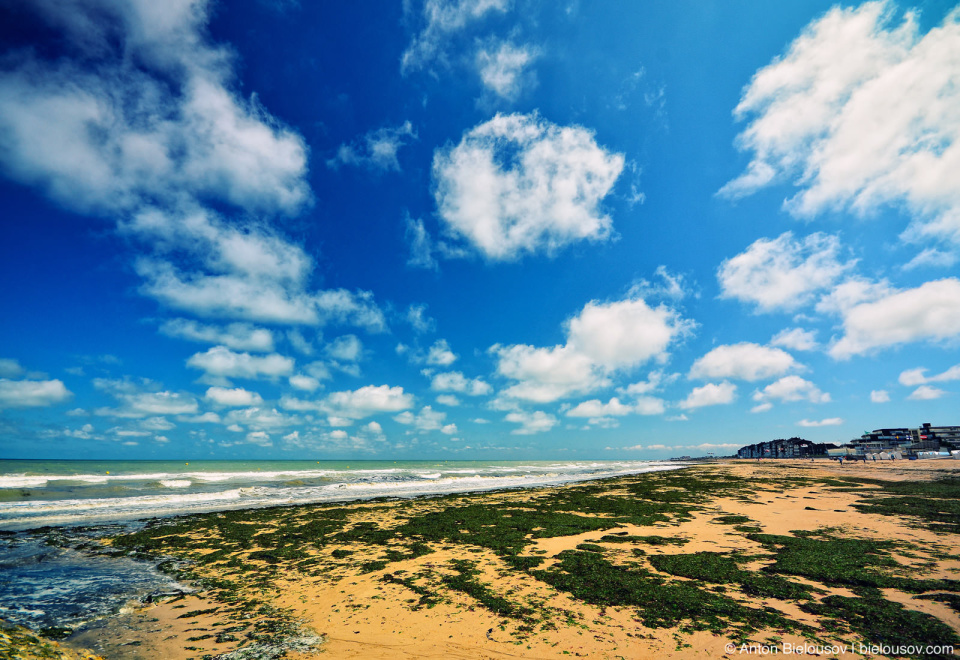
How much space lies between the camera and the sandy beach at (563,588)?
7.36m

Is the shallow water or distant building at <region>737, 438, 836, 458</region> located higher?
the shallow water

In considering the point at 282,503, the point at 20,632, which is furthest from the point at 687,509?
the point at 282,503

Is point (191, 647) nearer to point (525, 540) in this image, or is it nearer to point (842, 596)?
point (525, 540)

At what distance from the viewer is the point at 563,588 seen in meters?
9.94

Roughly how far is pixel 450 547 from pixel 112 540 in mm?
15821

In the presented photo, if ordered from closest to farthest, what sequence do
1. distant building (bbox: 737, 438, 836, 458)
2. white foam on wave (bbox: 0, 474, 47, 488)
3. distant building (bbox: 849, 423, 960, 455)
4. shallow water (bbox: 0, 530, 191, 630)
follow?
1. shallow water (bbox: 0, 530, 191, 630)
2. white foam on wave (bbox: 0, 474, 47, 488)
3. distant building (bbox: 849, 423, 960, 455)
4. distant building (bbox: 737, 438, 836, 458)

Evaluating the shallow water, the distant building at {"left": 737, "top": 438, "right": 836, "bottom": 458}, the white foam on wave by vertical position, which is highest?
the shallow water

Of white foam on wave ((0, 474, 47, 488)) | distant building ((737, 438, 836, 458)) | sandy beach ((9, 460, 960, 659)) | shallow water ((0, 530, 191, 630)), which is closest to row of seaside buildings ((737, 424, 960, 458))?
distant building ((737, 438, 836, 458))

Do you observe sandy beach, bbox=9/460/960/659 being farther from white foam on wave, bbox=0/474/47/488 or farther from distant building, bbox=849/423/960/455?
distant building, bbox=849/423/960/455

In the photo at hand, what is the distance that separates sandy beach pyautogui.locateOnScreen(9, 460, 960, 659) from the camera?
7.36 meters

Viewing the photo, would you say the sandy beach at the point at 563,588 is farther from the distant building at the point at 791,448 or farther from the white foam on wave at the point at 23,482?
the distant building at the point at 791,448

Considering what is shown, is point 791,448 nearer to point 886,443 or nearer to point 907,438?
point 886,443

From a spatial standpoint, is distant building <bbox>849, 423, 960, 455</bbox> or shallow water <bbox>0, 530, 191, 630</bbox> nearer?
shallow water <bbox>0, 530, 191, 630</bbox>

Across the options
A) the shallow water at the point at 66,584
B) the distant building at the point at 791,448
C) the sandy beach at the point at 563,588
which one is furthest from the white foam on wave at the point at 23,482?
the distant building at the point at 791,448
